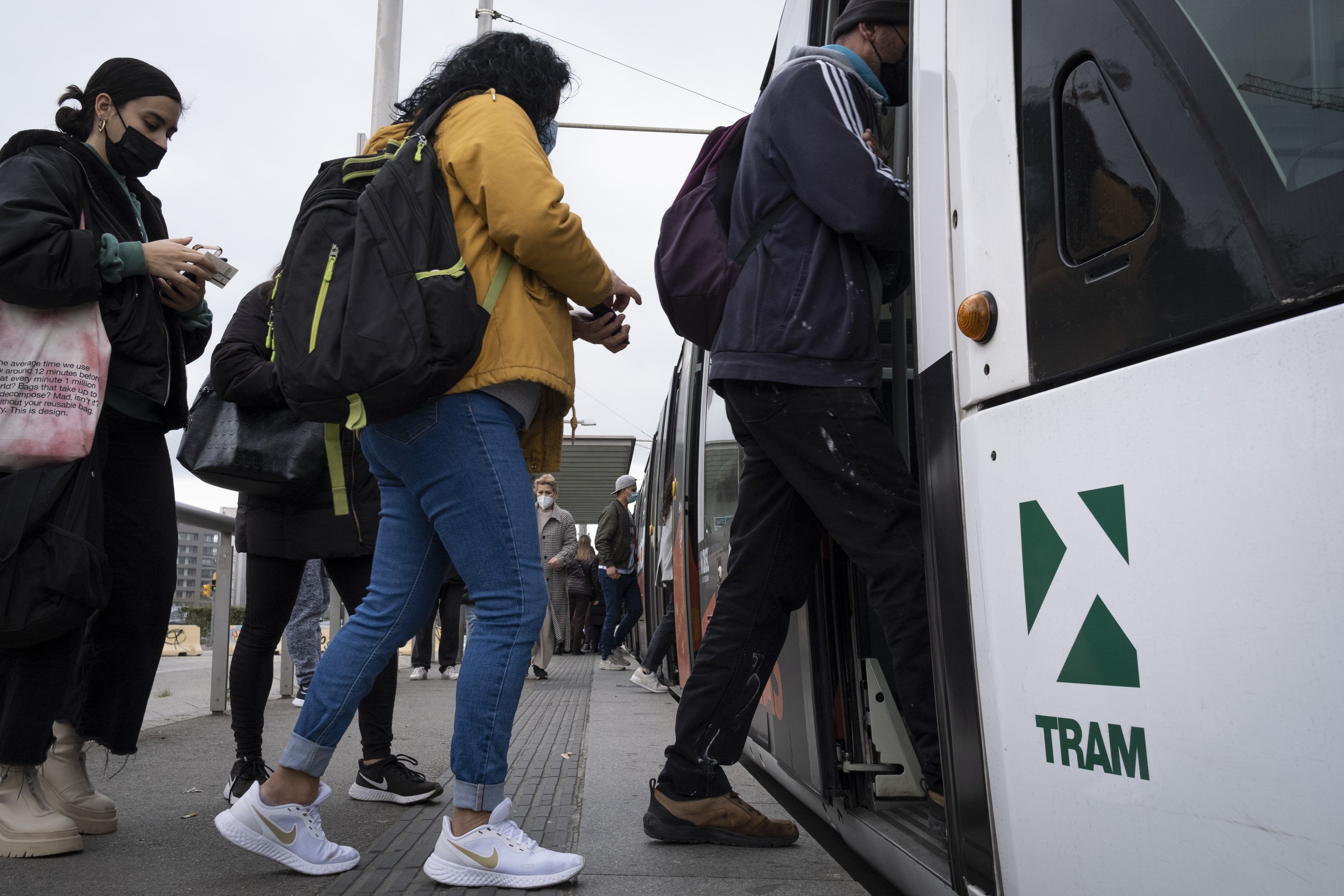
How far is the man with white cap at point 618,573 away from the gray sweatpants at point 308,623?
5130 millimetres

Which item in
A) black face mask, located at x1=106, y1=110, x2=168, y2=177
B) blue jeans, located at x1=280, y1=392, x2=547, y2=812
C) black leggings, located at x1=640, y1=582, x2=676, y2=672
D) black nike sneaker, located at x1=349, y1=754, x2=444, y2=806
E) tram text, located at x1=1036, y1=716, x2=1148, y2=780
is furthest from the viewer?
black leggings, located at x1=640, y1=582, x2=676, y2=672

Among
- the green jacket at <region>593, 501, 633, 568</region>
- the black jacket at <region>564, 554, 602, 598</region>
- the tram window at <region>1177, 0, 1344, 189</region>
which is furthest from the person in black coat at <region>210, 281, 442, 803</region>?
the black jacket at <region>564, 554, 602, 598</region>

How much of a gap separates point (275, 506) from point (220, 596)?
309 centimetres

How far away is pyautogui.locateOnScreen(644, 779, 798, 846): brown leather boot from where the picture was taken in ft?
8.62

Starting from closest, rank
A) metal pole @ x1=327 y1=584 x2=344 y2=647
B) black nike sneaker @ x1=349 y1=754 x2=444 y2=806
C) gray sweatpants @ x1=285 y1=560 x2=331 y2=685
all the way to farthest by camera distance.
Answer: black nike sneaker @ x1=349 y1=754 x2=444 y2=806, gray sweatpants @ x1=285 y1=560 x2=331 y2=685, metal pole @ x1=327 y1=584 x2=344 y2=647

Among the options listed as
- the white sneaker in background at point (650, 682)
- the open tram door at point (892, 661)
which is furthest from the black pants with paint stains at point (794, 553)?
the white sneaker in background at point (650, 682)

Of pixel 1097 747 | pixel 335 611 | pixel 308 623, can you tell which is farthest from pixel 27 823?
pixel 335 611

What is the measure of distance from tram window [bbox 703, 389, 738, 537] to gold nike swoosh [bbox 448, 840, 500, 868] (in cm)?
183

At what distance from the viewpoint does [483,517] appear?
2293 millimetres

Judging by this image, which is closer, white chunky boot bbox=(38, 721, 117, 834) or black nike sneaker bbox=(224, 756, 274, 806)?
white chunky boot bbox=(38, 721, 117, 834)

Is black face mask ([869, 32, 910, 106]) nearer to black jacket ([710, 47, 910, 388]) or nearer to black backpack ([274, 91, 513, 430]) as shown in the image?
black jacket ([710, 47, 910, 388])

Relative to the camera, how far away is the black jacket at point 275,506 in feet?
10.9

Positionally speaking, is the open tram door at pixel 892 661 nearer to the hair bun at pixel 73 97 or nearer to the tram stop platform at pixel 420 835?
the tram stop platform at pixel 420 835

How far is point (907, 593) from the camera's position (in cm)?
217
